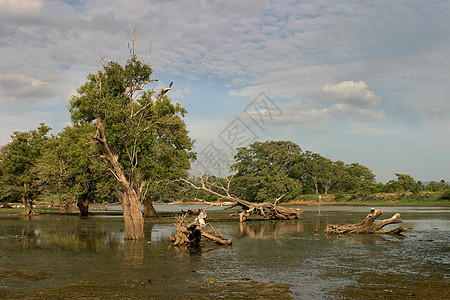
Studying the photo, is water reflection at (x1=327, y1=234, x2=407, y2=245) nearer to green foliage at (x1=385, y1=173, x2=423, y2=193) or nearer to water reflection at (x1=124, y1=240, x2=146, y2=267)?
water reflection at (x1=124, y1=240, x2=146, y2=267)

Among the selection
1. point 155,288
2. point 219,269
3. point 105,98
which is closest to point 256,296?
point 155,288

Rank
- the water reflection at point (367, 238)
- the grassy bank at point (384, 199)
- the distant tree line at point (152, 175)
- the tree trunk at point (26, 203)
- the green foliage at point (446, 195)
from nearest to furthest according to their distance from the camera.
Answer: the water reflection at point (367, 238) → the distant tree line at point (152, 175) → the tree trunk at point (26, 203) → the green foliage at point (446, 195) → the grassy bank at point (384, 199)

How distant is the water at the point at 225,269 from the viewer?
31.9ft

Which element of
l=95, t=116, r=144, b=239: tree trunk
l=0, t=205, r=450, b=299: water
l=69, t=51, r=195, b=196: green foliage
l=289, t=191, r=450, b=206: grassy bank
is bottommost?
l=289, t=191, r=450, b=206: grassy bank

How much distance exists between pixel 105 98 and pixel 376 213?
1692cm

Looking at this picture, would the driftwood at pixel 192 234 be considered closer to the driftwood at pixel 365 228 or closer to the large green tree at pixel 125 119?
the large green tree at pixel 125 119

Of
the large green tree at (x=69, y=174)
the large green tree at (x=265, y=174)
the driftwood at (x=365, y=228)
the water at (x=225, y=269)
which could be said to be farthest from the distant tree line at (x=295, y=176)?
the water at (x=225, y=269)

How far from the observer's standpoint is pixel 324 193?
89312 millimetres

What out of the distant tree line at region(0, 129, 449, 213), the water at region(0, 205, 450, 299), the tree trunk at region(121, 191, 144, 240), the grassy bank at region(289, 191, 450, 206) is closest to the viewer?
the water at region(0, 205, 450, 299)

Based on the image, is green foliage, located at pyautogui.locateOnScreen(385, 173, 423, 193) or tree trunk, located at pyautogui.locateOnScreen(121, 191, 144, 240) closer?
tree trunk, located at pyautogui.locateOnScreen(121, 191, 144, 240)

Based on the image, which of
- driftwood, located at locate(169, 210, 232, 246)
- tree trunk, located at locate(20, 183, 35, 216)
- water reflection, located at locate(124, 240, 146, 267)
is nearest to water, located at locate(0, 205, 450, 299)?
water reflection, located at locate(124, 240, 146, 267)

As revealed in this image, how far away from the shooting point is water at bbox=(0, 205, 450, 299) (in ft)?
31.9

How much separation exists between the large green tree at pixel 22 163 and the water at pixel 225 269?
3234 cm

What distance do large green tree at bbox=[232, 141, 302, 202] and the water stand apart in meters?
50.3
